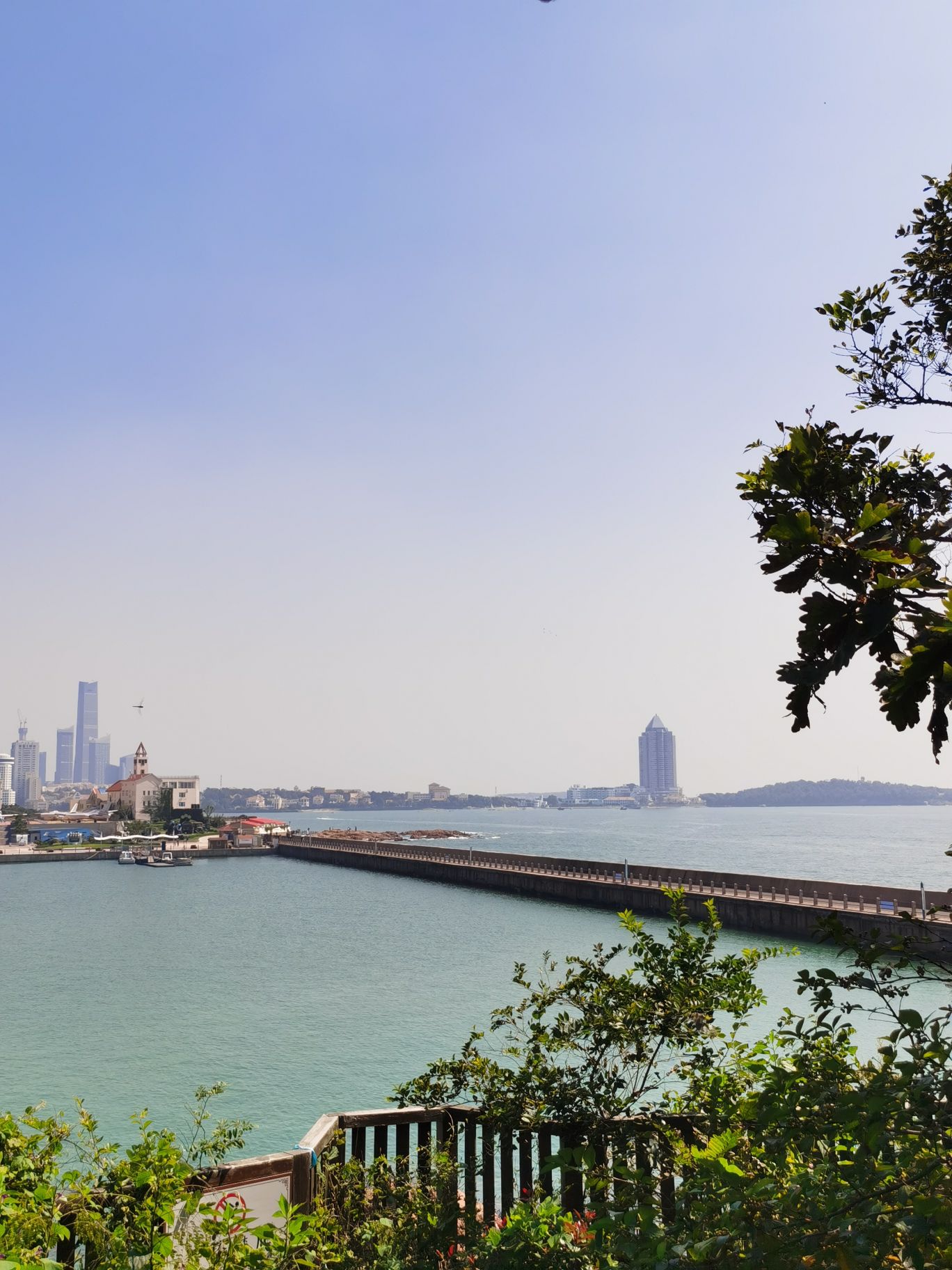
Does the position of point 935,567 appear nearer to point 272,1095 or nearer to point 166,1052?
point 272,1095

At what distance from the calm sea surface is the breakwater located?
1.35 metres

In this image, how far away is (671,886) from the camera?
20.6 meters

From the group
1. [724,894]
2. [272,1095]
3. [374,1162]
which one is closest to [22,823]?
[724,894]

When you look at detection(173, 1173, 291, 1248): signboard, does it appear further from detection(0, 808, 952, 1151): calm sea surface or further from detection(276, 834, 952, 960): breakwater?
detection(276, 834, 952, 960): breakwater

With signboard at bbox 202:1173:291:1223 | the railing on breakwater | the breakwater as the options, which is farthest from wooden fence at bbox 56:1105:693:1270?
the railing on breakwater

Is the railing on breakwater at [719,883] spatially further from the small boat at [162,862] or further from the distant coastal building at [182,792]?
the distant coastal building at [182,792]

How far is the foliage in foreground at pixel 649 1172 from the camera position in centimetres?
185

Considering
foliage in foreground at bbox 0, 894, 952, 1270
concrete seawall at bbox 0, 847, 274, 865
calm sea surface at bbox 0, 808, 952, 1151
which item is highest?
foliage in foreground at bbox 0, 894, 952, 1270

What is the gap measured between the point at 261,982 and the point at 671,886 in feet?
37.0

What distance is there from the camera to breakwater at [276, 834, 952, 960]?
85.8 feet

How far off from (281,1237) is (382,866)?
62160mm

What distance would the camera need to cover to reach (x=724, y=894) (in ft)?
105

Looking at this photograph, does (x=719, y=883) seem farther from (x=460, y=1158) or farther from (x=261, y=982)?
(x=460, y=1158)

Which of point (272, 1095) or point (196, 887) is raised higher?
point (272, 1095)
